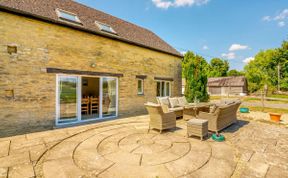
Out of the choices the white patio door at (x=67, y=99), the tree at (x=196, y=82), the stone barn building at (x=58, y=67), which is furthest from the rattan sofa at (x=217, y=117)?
the tree at (x=196, y=82)

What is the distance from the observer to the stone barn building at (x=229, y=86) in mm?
35781

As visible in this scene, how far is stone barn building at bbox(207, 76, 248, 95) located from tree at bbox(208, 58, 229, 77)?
12406 millimetres

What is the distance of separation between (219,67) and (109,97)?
52.6m

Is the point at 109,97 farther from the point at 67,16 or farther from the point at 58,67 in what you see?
the point at 67,16

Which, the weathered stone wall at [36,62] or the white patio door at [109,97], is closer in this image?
the weathered stone wall at [36,62]

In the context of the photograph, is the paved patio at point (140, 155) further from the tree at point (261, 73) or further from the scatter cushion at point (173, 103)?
the tree at point (261, 73)

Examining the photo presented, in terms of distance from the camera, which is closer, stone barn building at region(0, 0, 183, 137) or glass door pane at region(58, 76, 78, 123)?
stone barn building at region(0, 0, 183, 137)

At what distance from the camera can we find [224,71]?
52.2m

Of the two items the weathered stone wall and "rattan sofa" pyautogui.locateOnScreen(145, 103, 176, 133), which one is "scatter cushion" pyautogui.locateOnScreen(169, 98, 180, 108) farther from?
the weathered stone wall

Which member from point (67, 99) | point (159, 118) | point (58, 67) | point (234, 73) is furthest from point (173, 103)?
point (234, 73)

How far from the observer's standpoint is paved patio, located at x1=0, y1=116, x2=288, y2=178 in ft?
10.3

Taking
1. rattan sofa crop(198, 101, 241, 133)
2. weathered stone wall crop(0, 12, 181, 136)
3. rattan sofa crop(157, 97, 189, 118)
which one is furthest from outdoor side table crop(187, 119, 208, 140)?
weathered stone wall crop(0, 12, 181, 136)

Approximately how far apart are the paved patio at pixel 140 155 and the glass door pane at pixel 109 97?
2.88 meters

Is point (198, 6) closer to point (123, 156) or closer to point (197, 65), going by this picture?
point (197, 65)
